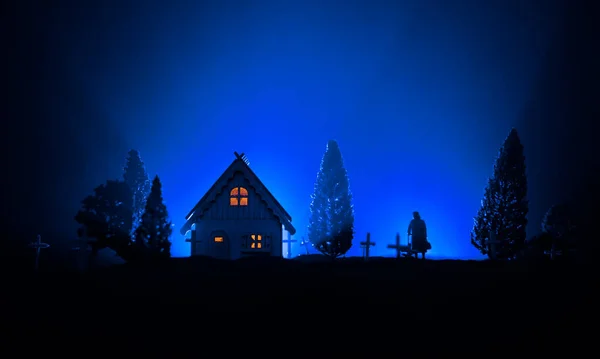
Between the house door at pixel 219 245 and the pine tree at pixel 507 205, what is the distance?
644 inches

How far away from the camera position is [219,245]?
25.7 meters

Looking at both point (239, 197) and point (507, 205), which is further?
point (507, 205)

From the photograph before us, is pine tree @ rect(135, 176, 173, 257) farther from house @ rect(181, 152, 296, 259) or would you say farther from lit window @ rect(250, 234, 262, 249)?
lit window @ rect(250, 234, 262, 249)

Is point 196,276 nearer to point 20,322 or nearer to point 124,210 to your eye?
point 20,322

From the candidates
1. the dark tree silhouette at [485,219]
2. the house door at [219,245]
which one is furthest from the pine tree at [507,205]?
the house door at [219,245]

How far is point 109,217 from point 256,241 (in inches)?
336

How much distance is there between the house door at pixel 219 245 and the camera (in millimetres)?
25578

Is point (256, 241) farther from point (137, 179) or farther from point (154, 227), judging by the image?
point (137, 179)

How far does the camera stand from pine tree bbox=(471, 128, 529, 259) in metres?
26.1

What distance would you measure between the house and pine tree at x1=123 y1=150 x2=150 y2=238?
581 cm

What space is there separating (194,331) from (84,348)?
2.51 metres

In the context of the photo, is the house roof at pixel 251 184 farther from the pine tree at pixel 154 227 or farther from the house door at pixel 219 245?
the pine tree at pixel 154 227

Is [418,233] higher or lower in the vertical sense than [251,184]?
lower

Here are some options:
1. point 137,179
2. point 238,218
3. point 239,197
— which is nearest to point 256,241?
point 238,218
